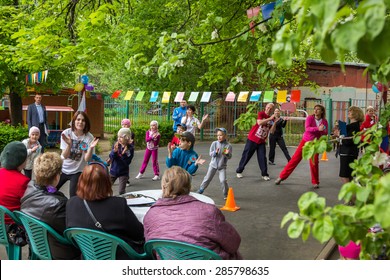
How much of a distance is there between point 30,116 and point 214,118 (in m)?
11.9

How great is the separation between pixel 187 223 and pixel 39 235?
135cm

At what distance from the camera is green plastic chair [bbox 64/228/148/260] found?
3438mm

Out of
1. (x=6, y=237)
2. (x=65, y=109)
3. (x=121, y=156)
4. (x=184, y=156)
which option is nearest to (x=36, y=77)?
(x=65, y=109)

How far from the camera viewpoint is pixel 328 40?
52.6 inches

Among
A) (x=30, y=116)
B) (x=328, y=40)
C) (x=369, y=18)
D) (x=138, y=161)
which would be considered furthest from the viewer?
(x=138, y=161)

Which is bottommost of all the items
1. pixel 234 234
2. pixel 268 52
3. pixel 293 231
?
pixel 234 234

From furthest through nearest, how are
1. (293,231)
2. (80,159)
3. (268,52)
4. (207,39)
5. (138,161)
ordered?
(138,161) → (207,39) → (80,159) → (268,52) → (293,231)

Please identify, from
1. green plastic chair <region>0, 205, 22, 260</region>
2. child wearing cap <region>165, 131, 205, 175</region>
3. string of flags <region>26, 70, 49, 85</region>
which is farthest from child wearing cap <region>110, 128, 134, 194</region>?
string of flags <region>26, 70, 49, 85</region>

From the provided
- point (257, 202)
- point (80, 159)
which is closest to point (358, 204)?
point (80, 159)

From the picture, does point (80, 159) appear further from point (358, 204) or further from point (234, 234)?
point (358, 204)

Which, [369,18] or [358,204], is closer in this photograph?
[369,18]

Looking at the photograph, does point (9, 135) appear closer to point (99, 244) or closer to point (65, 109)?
point (65, 109)

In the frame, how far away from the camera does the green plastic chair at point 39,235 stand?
382 cm

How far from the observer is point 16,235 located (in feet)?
14.2
